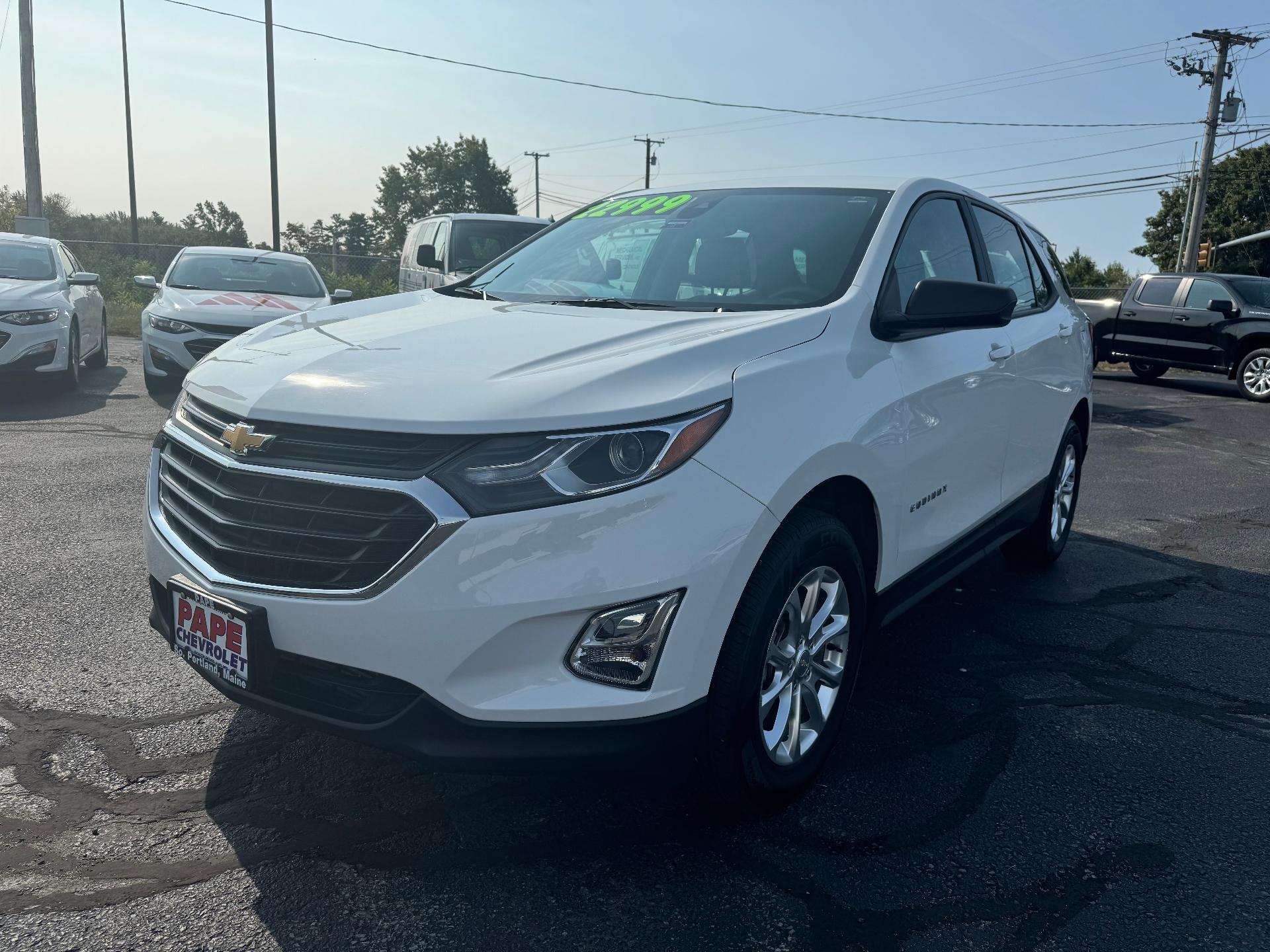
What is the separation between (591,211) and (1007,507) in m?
2.16

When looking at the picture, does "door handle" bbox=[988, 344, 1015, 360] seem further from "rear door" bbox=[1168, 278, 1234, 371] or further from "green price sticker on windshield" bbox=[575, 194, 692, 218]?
"rear door" bbox=[1168, 278, 1234, 371]

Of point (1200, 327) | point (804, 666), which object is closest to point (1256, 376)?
point (1200, 327)

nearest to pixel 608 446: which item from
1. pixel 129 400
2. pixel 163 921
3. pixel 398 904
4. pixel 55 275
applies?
pixel 398 904

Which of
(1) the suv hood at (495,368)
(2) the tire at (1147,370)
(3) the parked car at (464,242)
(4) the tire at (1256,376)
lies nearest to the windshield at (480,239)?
(3) the parked car at (464,242)

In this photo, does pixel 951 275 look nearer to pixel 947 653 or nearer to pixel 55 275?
pixel 947 653

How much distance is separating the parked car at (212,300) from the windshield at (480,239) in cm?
157

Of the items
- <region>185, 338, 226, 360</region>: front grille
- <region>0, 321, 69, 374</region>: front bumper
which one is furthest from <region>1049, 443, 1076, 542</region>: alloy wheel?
<region>0, 321, 69, 374</region>: front bumper

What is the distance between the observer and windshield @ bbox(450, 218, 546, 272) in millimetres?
12070

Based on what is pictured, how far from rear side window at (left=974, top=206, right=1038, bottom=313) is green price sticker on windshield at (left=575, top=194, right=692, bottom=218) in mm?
1274

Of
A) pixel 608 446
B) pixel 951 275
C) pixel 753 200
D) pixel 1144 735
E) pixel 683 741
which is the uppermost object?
pixel 753 200

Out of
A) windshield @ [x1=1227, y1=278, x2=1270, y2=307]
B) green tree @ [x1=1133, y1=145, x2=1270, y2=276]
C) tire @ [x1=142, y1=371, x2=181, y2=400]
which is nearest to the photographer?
tire @ [x1=142, y1=371, x2=181, y2=400]

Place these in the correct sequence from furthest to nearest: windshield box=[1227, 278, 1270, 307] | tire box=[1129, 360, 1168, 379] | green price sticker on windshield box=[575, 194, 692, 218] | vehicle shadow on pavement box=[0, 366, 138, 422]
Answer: tire box=[1129, 360, 1168, 379], windshield box=[1227, 278, 1270, 307], vehicle shadow on pavement box=[0, 366, 138, 422], green price sticker on windshield box=[575, 194, 692, 218]

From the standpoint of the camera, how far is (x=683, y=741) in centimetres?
233

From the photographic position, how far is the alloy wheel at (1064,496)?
518 centimetres
